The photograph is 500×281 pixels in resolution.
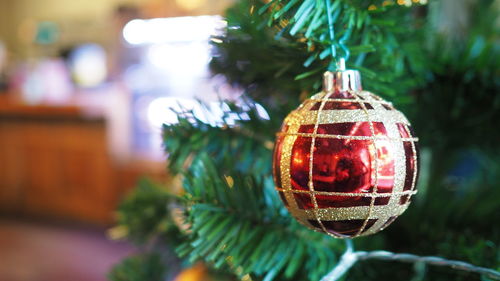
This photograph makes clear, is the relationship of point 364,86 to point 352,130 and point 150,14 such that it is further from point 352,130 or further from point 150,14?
point 150,14

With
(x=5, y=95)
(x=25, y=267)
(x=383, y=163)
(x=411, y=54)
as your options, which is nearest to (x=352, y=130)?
(x=383, y=163)

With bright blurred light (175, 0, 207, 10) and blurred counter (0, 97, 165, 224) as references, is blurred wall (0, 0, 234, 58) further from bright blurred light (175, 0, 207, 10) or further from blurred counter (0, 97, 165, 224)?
blurred counter (0, 97, 165, 224)

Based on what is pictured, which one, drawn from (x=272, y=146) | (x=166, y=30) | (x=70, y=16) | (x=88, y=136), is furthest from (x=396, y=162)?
(x=70, y=16)

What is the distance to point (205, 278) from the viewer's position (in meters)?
0.57

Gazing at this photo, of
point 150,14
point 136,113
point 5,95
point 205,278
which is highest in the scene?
point 150,14

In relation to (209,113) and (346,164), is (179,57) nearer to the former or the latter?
(209,113)

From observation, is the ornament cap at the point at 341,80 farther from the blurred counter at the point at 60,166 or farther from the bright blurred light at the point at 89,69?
the bright blurred light at the point at 89,69

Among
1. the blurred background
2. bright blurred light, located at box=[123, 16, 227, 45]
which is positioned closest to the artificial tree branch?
the blurred background

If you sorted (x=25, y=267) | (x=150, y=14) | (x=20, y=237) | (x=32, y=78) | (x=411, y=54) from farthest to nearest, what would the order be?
1. (x=150, y=14)
2. (x=32, y=78)
3. (x=20, y=237)
4. (x=25, y=267)
5. (x=411, y=54)

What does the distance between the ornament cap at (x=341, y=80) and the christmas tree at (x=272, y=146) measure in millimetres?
11

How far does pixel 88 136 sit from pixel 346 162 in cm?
234

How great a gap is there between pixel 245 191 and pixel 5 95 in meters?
2.85

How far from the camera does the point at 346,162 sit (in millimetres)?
257

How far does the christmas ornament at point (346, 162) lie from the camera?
0.26 meters
